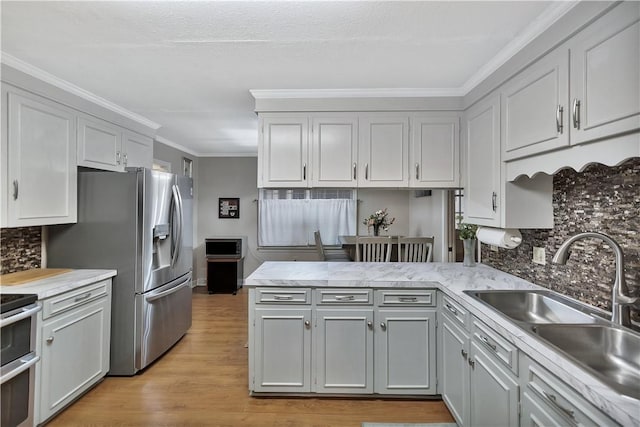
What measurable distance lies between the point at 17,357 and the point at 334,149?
2.54 meters

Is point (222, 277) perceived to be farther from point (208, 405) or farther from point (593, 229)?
point (593, 229)

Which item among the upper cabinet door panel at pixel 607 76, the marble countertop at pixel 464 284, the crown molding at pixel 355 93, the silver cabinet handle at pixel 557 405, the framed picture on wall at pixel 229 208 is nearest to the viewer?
the marble countertop at pixel 464 284

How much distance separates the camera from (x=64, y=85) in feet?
8.79

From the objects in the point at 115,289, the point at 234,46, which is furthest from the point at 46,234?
the point at 234,46

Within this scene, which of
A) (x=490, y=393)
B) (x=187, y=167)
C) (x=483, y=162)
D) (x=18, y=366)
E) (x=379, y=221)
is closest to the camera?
(x=490, y=393)

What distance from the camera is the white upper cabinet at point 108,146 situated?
291 cm

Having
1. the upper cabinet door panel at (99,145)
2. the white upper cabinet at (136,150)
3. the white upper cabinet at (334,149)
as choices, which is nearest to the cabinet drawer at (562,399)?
the white upper cabinet at (334,149)

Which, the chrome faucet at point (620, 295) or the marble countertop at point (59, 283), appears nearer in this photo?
the chrome faucet at point (620, 295)

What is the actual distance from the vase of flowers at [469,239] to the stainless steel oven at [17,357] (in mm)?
3036

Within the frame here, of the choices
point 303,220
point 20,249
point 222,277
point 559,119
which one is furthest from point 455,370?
point 222,277

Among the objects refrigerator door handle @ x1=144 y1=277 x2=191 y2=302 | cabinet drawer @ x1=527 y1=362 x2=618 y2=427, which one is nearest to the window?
refrigerator door handle @ x1=144 y1=277 x2=191 y2=302

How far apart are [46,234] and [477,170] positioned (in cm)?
364

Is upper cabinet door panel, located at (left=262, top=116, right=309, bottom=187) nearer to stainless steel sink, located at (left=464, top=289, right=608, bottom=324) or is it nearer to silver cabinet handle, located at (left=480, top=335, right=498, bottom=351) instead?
stainless steel sink, located at (left=464, top=289, right=608, bottom=324)

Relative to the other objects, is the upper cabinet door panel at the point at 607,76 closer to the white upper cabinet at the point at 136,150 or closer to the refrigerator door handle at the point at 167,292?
the refrigerator door handle at the point at 167,292
